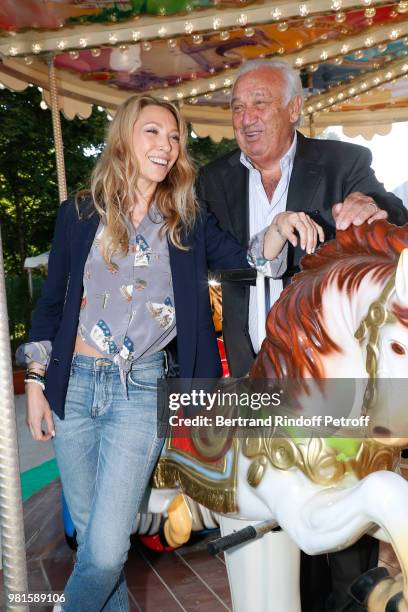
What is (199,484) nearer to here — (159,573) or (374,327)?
(374,327)

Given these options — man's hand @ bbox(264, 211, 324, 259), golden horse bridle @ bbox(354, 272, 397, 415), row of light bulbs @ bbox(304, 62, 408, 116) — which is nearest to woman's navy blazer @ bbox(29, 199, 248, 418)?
man's hand @ bbox(264, 211, 324, 259)

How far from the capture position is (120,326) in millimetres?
1554

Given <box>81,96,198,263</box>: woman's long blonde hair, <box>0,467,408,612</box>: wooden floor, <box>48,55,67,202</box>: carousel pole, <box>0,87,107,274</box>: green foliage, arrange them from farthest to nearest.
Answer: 1. <box>0,87,107,274</box>: green foliage
2. <box>48,55,67,202</box>: carousel pole
3. <box>0,467,408,612</box>: wooden floor
4. <box>81,96,198,263</box>: woman's long blonde hair

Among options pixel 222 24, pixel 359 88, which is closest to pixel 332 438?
pixel 222 24

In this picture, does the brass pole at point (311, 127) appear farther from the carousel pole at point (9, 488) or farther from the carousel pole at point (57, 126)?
the carousel pole at point (9, 488)

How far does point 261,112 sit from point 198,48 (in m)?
1.19

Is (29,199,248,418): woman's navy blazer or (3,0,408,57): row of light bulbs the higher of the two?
(3,0,408,57): row of light bulbs

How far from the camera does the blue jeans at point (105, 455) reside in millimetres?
1550

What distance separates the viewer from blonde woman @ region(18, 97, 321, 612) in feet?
5.12

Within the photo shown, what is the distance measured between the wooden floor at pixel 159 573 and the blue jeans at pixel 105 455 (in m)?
1.09

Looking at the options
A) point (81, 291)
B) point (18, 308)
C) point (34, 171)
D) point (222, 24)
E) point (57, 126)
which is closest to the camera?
point (81, 291)

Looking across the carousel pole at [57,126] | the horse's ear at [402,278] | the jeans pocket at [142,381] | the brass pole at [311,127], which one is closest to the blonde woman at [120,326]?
the jeans pocket at [142,381]

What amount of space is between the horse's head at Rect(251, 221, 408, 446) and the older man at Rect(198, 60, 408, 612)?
42cm

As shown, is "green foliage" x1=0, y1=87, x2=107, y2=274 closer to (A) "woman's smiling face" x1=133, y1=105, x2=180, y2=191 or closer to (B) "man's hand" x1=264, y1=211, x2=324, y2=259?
(A) "woman's smiling face" x1=133, y1=105, x2=180, y2=191
